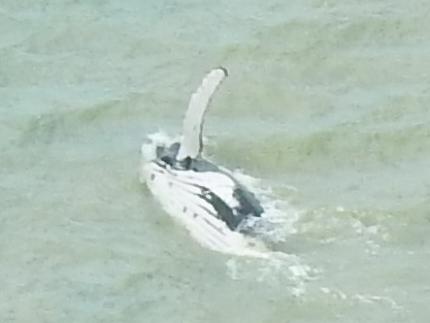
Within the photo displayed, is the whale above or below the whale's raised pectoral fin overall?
below

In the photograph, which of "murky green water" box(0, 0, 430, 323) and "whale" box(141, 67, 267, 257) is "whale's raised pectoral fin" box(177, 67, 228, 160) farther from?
"murky green water" box(0, 0, 430, 323)

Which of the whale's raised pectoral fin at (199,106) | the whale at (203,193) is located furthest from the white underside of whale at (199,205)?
the whale's raised pectoral fin at (199,106)

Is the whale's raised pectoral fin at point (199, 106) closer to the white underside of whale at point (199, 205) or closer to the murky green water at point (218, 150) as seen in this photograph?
the white underside of whale at point (199, 205)

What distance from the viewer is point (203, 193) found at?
1191 cm

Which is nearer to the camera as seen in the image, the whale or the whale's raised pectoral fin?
the whale

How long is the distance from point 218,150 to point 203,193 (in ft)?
4.96

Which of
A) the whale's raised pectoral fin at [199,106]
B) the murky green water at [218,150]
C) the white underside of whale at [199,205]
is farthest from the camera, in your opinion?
the whale's raised pectoral fin at [199,106]

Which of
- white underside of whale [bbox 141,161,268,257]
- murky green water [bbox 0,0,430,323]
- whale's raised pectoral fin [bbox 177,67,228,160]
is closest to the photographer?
murky green water [bbox 0,0,430,323]

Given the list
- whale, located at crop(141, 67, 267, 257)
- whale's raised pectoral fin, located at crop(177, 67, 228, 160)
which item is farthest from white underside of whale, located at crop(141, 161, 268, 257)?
whale's raised pectoral fin, located at crop(177, 67, 228, 160)

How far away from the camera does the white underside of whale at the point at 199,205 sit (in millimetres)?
11555

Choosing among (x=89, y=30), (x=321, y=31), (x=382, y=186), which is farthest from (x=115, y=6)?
(x=382, y=186)

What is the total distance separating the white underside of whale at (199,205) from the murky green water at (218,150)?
0.09 meters

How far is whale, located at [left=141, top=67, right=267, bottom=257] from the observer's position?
11641 mm

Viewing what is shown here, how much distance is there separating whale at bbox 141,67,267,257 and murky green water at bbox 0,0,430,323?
126mm
